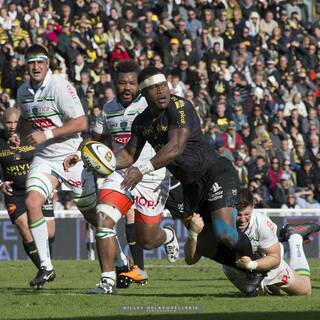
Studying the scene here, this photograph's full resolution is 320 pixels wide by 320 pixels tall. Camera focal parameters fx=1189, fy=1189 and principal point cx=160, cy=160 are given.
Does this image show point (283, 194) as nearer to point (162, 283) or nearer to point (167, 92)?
point (162, 283)

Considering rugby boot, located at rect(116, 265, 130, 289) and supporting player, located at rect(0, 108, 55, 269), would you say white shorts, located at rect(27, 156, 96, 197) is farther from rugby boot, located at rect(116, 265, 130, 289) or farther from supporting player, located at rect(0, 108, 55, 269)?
supporting player, located at rect(0, 108, 55, 269)

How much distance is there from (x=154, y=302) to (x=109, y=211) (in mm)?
1585

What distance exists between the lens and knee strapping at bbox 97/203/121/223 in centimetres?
1266

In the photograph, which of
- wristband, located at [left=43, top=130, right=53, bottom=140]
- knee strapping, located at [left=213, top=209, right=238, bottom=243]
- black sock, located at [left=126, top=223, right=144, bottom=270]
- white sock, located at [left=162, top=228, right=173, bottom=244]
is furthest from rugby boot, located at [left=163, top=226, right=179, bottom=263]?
knee strapping, located at [left=213, top=209, right=238, bottom=243]

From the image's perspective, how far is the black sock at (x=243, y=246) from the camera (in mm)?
11727

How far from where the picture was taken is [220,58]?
2866cm

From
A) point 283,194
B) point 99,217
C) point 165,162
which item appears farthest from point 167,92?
point 283,194

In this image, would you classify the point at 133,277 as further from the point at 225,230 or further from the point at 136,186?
the point at 225,230

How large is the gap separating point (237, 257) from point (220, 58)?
56.3 ft

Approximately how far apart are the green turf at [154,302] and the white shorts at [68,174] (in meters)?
1.13

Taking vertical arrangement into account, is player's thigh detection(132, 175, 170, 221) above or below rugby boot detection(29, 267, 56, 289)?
above

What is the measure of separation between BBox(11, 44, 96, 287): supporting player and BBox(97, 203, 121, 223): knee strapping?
2.90 ft

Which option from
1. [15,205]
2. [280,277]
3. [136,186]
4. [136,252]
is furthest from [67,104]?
[280,277]

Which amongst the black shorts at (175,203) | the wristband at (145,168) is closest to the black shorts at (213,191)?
the wristband at (145,168)
